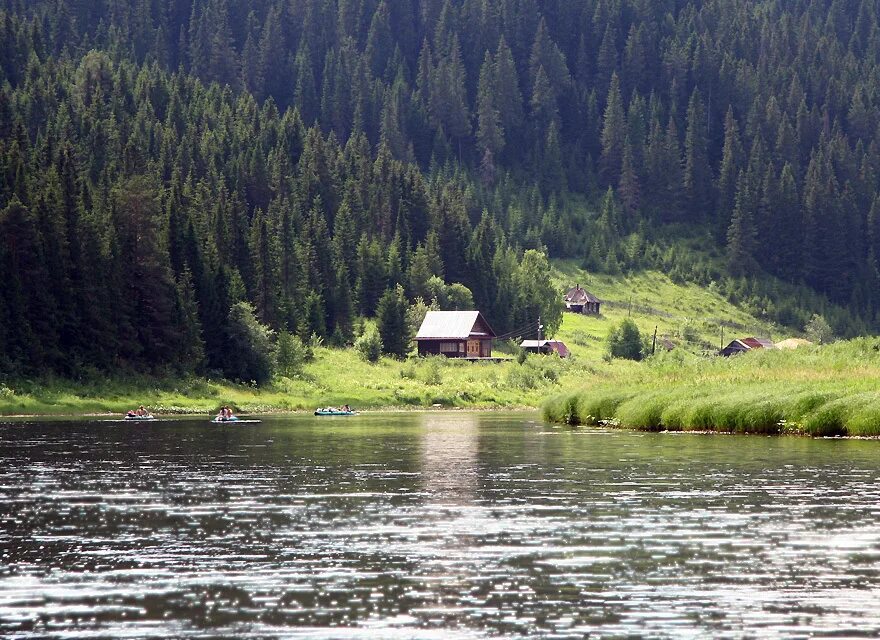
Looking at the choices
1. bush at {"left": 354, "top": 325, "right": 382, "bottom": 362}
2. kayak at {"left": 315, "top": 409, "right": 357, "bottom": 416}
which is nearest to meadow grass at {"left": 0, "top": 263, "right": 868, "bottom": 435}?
bush at {"left": 354, "top": 325, "right": 382, "bottom": 362}

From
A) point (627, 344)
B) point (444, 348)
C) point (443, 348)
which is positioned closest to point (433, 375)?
point (444, 348)

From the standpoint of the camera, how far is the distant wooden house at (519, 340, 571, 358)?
187 meters

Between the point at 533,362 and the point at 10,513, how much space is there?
126 m

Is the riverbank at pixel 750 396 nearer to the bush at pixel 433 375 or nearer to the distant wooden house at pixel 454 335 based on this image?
the bush at pixel 433 375

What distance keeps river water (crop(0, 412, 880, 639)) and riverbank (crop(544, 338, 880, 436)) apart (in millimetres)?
3895

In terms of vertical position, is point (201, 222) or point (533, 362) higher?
point (201, 222)

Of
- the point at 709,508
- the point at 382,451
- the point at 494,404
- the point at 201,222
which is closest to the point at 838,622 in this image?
the point at 709,508

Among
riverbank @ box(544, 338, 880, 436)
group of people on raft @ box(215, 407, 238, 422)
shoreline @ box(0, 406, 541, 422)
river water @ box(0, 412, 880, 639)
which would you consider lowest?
shoreline @ box(0, 406, 541, 422)

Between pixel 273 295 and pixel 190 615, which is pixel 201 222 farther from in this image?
pixel 190 615

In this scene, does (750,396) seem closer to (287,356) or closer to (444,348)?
(287,356)

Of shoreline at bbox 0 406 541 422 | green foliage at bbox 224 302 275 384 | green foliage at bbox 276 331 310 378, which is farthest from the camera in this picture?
green foliage at bbox 276 331 310 378

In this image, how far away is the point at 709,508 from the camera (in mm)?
39781

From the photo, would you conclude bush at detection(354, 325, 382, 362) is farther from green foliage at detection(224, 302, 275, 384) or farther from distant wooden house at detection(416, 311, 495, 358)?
green foliage at detection(224, 302, 275, 384)

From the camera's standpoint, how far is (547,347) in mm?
188500
